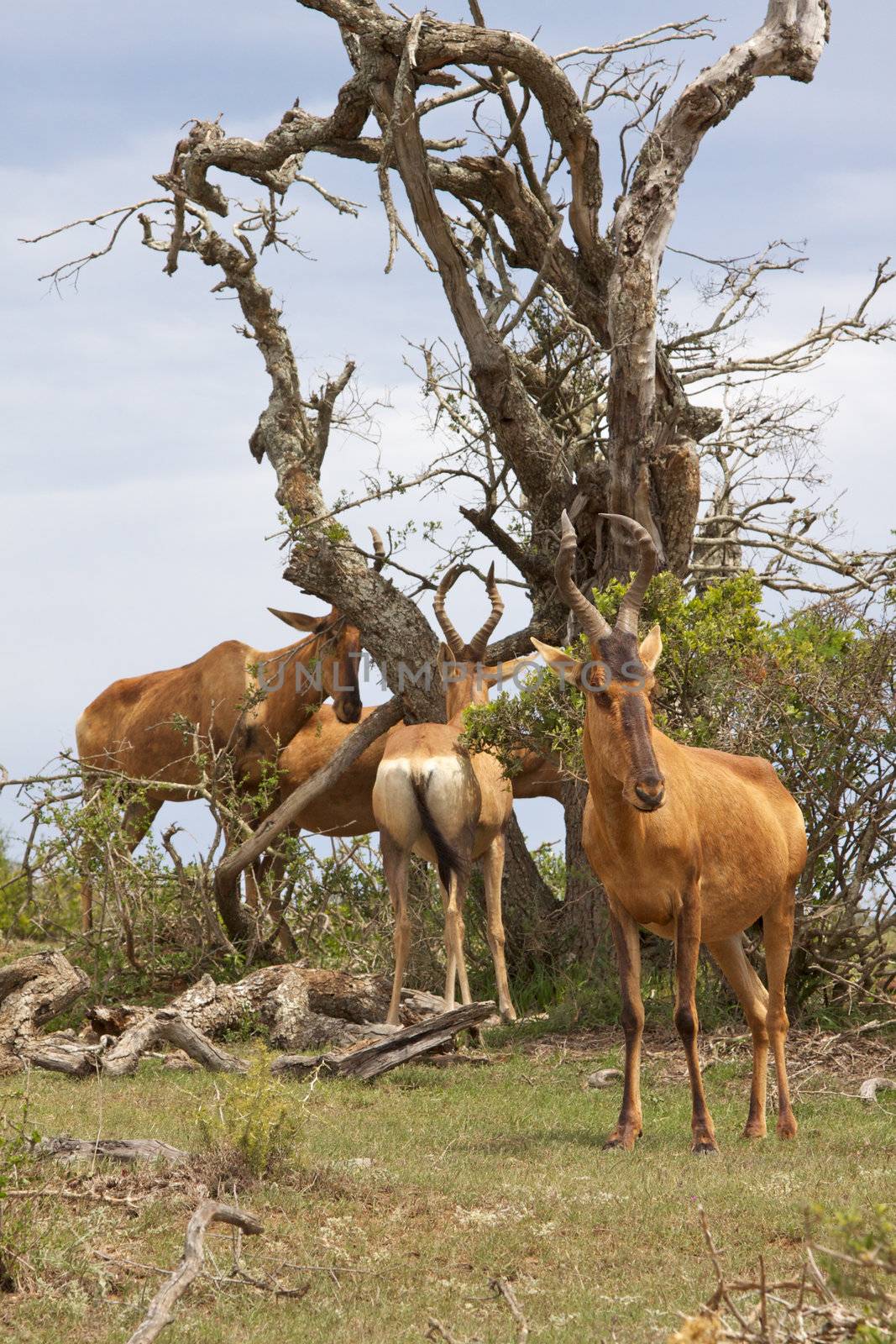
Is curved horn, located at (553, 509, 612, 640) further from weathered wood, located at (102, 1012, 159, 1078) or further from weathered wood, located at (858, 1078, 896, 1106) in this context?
weathered wood, located at (102, 1012, 159, 1078)

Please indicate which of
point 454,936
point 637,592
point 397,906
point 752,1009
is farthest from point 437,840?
point 637,592

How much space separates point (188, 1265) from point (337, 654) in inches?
372

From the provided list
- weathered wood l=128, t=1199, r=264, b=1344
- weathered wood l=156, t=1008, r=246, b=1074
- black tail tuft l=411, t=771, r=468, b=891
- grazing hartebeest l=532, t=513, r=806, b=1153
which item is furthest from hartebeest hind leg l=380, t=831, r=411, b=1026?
weathered wood l=128, t=1199, r=264, b=1344

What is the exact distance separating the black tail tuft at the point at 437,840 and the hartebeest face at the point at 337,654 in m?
3.59

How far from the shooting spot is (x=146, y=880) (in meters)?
12.1

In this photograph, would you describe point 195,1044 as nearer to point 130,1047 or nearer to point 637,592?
point 130,1047

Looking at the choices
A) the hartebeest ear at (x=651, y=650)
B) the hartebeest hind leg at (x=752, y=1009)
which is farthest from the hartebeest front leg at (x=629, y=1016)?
the hartebeest ear at (x=651, y=650)

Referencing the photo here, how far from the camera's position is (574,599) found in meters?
7.01

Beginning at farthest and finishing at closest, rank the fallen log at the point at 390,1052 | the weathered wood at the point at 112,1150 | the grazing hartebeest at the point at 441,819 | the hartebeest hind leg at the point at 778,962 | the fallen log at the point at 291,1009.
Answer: the grazing hartebeest at the point at 441,819 < the fallen log at the point at 291,1009 < the fallen log at the point at 390,1052 < the hartebeest hind leg at the point at 778,962 < the weathered wood at the point at 112,1150

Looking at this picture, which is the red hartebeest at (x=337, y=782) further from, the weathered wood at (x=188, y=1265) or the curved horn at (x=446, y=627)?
the weathered wood at (x=188, y=1265)

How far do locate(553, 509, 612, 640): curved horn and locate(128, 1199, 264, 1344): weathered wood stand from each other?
307 centimetres

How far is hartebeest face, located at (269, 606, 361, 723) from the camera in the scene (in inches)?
535

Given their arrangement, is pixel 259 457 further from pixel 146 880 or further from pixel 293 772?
pixel 146 880

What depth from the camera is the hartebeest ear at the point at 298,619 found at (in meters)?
13.5
